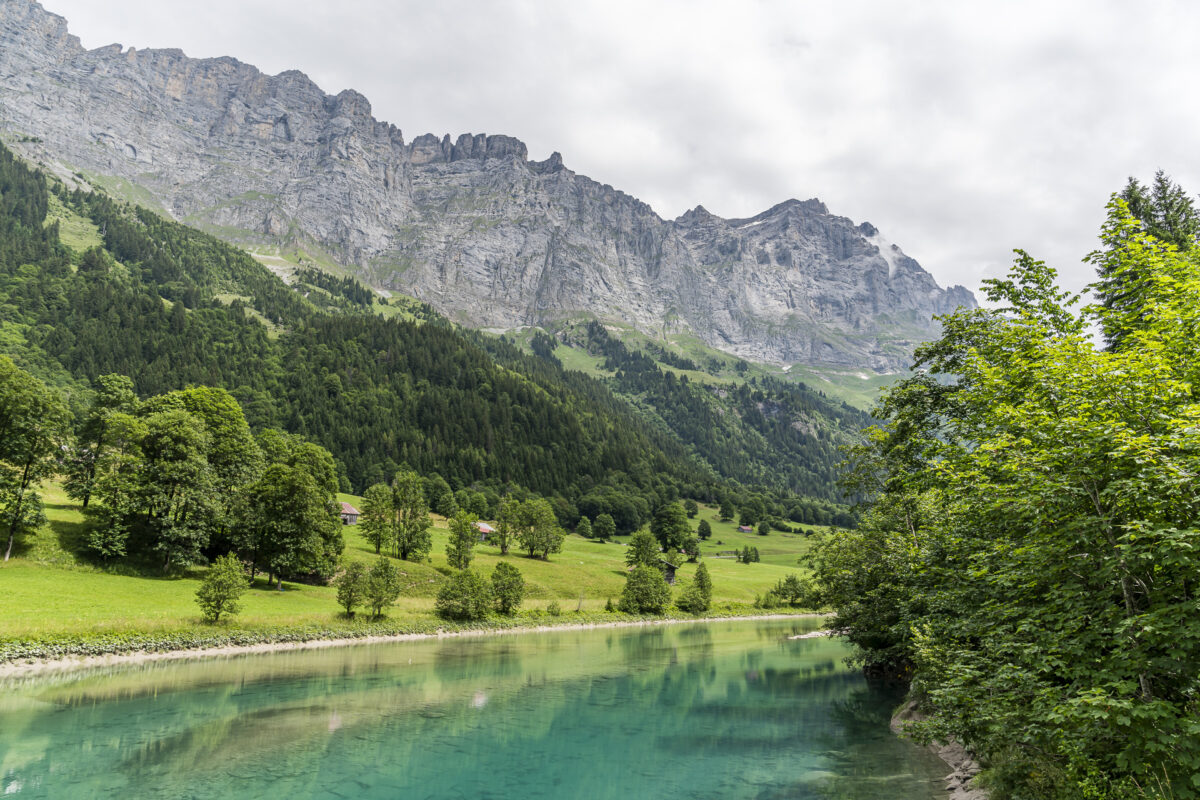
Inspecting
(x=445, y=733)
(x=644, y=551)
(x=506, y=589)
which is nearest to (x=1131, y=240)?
(x=445, y=733)

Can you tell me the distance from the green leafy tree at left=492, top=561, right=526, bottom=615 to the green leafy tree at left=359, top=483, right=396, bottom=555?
64.9 ft

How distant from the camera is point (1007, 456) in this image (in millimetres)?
14820

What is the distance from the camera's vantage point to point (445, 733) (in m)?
30.3

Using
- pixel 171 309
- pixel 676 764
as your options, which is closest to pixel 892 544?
pixel 676 764

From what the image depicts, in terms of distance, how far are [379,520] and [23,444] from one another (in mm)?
42309

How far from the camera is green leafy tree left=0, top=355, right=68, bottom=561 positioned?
53.0m

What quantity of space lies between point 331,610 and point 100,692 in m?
30.6

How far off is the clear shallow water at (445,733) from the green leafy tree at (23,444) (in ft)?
81.2

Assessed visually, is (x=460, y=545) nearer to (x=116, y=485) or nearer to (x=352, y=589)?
(x=352, y=589)

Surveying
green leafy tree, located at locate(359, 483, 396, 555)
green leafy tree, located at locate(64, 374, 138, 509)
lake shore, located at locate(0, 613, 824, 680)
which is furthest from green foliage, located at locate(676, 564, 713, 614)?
green leafy tree, located at locate(64, 374, 138, 509)

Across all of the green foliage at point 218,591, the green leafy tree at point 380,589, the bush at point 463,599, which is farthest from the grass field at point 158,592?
the green leafy tree at point 380,589

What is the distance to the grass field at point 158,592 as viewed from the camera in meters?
43.5

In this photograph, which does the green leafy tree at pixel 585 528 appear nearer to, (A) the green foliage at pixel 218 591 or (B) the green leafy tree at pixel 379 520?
(B) the green leafy tree at pixel 379 520

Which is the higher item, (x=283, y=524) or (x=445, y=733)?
(x=283, y=524)
